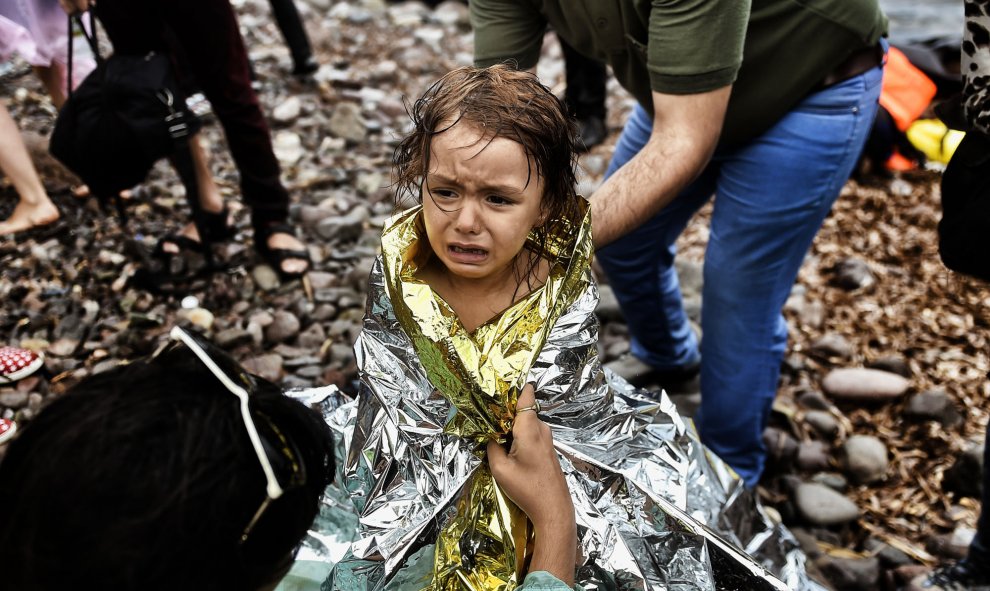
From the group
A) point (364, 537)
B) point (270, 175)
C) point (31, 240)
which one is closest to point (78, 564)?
point (364, 537)

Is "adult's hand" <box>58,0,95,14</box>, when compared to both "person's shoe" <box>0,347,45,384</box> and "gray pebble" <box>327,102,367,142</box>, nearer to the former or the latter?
"person's shoe" <box>0,347,45,384</box>

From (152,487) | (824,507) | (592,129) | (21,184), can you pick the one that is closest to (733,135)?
(824,507)

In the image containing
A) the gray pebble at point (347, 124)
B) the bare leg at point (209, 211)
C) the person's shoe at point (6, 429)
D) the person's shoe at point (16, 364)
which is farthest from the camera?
the gray pebble at point (347, 124)

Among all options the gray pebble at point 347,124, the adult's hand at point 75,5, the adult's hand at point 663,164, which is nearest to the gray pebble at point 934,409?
the adult's hand at point 663,164

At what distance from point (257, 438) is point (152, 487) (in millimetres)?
146

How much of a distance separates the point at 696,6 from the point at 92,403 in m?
1.46

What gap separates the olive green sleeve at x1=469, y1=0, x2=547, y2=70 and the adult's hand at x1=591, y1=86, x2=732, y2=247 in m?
0.49

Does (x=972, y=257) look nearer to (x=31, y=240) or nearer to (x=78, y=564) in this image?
(x=78, y=564)

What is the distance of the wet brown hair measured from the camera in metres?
1.42

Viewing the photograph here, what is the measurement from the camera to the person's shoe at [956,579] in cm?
204

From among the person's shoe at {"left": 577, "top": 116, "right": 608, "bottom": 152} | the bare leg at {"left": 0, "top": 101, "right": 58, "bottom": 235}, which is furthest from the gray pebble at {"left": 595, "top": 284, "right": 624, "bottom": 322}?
the bare leg at {"left": 0, "top": 101, "right": 58, "bottom": 235}

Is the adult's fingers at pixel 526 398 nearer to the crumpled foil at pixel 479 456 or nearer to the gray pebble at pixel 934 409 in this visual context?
the crumpled foil at pixel 479 456

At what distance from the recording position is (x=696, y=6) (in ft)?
5.41

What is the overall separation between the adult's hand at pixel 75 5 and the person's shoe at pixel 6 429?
Answer: 154 cm
